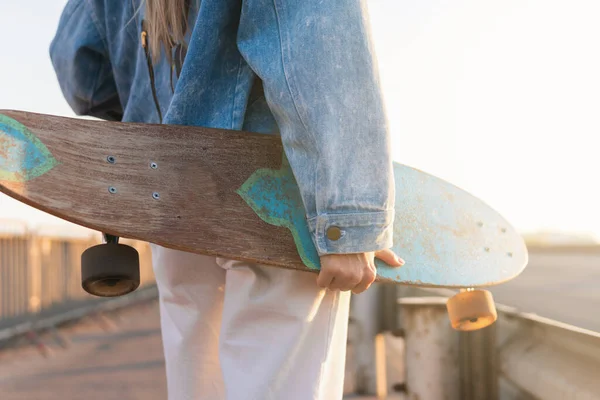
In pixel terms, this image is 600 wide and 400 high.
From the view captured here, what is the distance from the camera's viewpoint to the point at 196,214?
163 cm

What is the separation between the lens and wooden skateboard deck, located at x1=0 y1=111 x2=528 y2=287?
1.52 meters

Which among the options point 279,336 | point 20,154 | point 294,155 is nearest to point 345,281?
point 279,336

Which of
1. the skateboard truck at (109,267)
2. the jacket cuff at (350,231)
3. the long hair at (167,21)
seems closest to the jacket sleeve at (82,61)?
the long hair at (167,21)

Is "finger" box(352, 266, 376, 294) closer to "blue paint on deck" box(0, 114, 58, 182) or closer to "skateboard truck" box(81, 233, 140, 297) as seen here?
"skateboard truck" box(81, 233, 140, 297)

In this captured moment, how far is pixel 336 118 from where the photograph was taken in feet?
4.56

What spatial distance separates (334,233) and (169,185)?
503 mm

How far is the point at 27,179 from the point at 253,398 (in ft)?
2.45

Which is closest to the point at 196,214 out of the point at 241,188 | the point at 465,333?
the point at 241,188

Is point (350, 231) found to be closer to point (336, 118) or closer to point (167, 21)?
point (336, 118)

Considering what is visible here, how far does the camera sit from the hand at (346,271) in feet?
4.67

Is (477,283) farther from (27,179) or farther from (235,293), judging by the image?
(27,179)

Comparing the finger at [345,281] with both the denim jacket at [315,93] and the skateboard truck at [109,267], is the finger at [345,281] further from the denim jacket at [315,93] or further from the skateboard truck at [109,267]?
the skateboard truck at [109,267]

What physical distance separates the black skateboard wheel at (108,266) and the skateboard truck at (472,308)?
110cm

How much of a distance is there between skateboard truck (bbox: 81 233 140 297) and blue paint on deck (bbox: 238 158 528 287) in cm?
35
